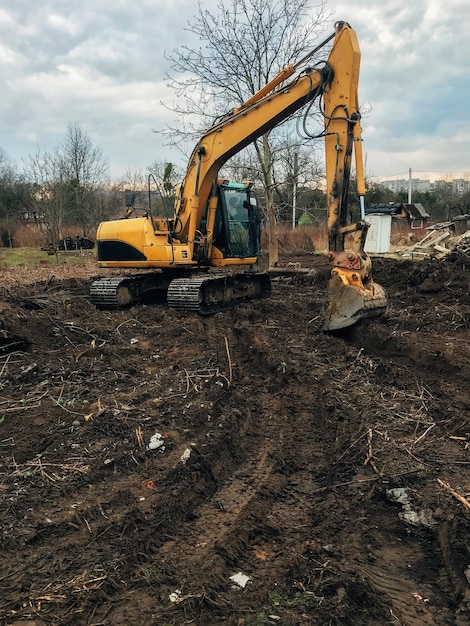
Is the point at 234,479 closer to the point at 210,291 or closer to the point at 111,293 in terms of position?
the point at 210,291

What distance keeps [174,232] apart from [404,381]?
224 inches

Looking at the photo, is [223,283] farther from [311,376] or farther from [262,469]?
[262,469]

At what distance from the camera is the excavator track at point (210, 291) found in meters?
9.09

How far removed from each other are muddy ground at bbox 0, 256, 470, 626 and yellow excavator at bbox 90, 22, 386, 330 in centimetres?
130

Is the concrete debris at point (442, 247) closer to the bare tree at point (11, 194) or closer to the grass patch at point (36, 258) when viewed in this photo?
the grass patch at point (36, 258)

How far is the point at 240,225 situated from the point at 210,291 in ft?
5.86

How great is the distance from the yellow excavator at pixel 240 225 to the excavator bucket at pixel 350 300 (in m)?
0.01

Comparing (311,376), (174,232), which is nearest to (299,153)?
(174,232)

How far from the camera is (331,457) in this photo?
424 cm

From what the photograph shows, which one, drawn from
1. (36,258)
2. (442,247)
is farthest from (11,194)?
(442,247)

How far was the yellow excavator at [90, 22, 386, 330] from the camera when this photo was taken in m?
7.28

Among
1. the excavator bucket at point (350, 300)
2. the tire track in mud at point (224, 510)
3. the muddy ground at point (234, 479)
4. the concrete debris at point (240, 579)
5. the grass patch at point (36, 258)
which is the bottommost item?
the tire track in mud at point (224, 510)

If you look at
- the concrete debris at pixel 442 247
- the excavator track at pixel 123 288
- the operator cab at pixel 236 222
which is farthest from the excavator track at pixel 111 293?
the concrete debris at pixel 442 247

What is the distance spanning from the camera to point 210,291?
9594 millimetres
